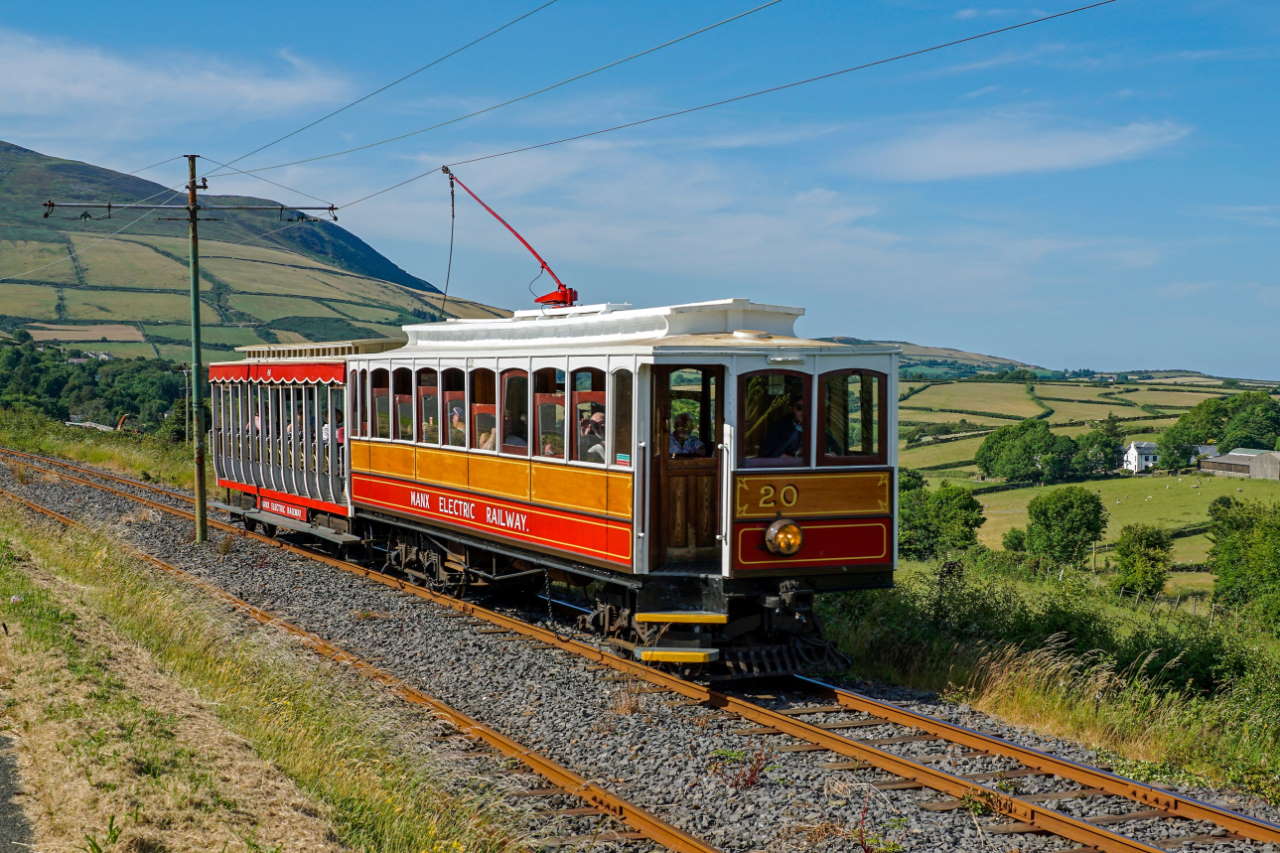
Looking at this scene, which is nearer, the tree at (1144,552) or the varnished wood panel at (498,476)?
the varnished wood panel at (498,476)

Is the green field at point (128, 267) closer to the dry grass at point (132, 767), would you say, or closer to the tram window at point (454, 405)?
the tram window at point (454, 405)

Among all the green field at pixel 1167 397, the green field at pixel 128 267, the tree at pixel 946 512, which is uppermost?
the green field at pixel 128 267

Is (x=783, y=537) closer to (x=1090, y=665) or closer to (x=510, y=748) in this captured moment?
(x=510, y=748)

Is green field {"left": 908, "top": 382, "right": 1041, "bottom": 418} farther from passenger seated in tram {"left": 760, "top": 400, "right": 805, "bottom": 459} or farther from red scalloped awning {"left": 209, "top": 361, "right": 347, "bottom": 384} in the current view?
passenger seated in tram {"left": 760, "top": 400, "right": 805, "bottom": 459}

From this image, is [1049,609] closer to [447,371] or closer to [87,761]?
[447,371]

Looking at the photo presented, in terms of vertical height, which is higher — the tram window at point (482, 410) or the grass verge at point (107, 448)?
the tram window at point (482, 410)

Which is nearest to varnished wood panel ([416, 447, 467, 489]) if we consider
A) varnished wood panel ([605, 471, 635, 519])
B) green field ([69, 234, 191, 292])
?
varnished wood panel ([605, 471, 635, 519])

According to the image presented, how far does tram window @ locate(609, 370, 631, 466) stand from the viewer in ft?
35.0

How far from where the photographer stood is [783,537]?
1021cm

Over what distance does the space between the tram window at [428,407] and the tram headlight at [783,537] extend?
557cm

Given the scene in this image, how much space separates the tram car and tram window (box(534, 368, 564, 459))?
0.07 feet

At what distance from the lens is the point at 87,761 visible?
21.7 ft

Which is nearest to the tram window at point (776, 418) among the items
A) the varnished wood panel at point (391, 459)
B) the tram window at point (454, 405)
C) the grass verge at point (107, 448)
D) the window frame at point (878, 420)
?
the window frame at point (878, 420)

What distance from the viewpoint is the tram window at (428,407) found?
14367mm
